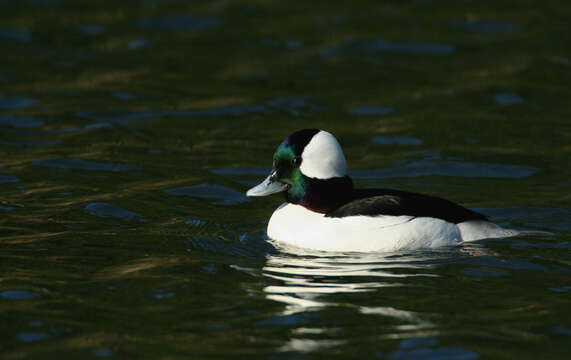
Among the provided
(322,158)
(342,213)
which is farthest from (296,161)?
(342,213)

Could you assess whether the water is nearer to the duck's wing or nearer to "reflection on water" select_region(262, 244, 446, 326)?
"reflection on water" select_region(262, 244, 446, 326)

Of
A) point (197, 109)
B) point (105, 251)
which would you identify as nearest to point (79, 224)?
point (105, 251)

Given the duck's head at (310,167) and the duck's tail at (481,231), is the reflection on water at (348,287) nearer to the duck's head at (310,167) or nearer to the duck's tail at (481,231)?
the duck's tail at (481,231)

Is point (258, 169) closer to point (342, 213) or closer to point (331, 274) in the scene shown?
point (342, 213)

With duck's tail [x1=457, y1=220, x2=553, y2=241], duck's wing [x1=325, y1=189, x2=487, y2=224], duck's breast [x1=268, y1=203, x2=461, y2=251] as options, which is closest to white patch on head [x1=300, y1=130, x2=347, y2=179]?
duck's wing [x1=325, y1=189, x2=487, y2=224]

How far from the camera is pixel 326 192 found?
8.77m

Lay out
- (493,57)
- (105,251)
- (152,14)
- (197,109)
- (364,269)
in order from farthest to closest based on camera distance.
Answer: (152,14) < (493,57) < (197,109) < (105,251) < (364,269)

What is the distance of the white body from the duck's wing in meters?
0.04

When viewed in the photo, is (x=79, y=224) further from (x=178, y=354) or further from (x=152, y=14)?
(x=152, y=14)

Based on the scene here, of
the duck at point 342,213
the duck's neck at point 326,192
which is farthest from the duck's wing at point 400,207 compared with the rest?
the duck's neck at point 326,192

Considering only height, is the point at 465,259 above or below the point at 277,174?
below

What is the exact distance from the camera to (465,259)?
8164mm

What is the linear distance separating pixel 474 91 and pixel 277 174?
6723 mm

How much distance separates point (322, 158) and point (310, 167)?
14 centimetres
